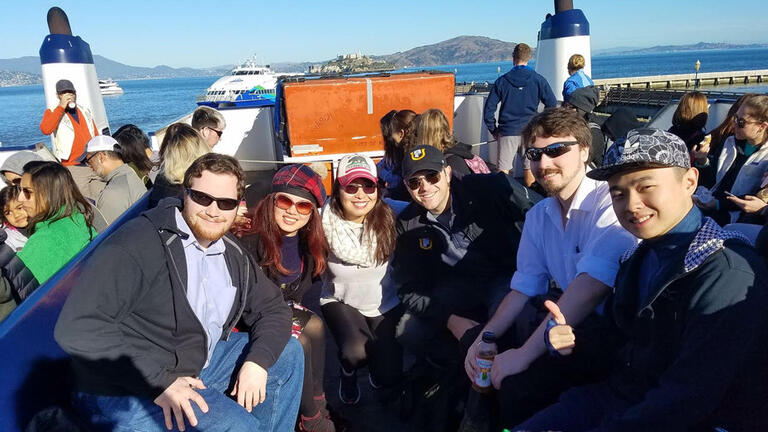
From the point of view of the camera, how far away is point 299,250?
128 inches

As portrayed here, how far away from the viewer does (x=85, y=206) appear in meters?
3.39

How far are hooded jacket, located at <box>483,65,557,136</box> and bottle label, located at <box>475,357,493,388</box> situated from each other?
529 centimetres

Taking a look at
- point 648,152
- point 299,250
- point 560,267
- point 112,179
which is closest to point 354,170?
point 299,250

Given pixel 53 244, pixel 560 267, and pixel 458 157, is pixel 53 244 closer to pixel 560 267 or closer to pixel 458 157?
pixel 560 267

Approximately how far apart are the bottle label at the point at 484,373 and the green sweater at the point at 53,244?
2312 mm

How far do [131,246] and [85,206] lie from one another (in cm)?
156

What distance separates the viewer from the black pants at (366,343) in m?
3.27

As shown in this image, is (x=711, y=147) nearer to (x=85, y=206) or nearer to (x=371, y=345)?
(x=371, y=345)

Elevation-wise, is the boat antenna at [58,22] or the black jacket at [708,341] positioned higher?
the boat antenna at [58,22]

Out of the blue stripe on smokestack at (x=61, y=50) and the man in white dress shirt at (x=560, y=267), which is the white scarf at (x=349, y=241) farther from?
the blue stripe on smokestack at (x=61, y=50)

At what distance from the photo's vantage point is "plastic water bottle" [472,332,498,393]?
2504mm

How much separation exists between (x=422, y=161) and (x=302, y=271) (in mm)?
1024

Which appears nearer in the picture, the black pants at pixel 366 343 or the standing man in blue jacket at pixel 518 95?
the black pants at pixel 366 343

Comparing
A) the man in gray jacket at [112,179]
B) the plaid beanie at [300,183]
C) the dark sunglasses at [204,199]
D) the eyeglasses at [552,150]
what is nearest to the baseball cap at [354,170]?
the plaid beanie at [300,183]
